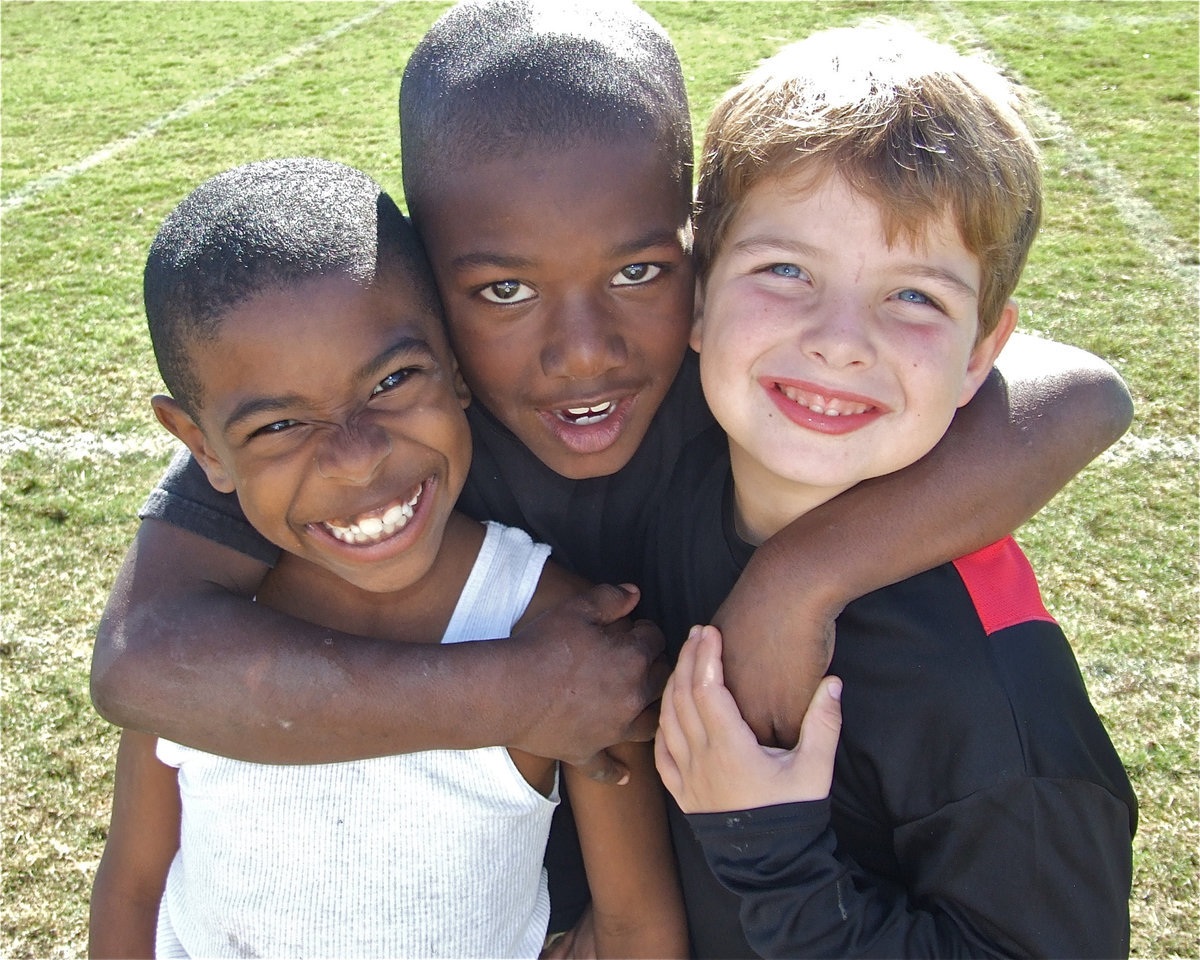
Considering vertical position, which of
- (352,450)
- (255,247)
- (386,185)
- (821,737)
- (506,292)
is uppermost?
(255,247)

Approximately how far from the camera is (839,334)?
1.47m

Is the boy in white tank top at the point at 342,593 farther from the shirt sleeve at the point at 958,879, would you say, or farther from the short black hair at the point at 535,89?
the shirt sleeve at the point at 958,879

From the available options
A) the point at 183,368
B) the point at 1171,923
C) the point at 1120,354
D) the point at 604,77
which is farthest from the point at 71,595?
the point at 1120,354

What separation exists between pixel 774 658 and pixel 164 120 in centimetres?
775

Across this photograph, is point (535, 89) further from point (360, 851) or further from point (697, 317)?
point (360, 851)

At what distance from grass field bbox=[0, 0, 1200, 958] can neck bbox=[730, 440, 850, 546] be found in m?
1.50

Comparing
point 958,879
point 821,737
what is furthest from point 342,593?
point 958,879

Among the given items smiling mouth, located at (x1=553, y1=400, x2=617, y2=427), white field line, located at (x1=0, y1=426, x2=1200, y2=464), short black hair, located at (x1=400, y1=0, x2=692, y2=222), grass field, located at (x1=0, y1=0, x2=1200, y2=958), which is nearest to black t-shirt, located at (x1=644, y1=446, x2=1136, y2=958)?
smiling mouth, located at (x1=553, y1=400, x2=617, y2=427)

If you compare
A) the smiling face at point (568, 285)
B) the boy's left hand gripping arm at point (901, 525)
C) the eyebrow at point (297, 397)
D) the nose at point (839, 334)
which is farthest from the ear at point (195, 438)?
the nose at point (839, 334)

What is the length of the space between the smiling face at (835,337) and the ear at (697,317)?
0.44 feet

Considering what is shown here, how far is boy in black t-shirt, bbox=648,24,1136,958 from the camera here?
4.52 feet

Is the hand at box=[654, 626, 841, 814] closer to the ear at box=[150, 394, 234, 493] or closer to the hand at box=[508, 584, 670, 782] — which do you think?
the hand at box=[508, 584, 670, 782]

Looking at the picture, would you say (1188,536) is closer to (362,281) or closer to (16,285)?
(362,281)

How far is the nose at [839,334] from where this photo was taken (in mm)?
1463
